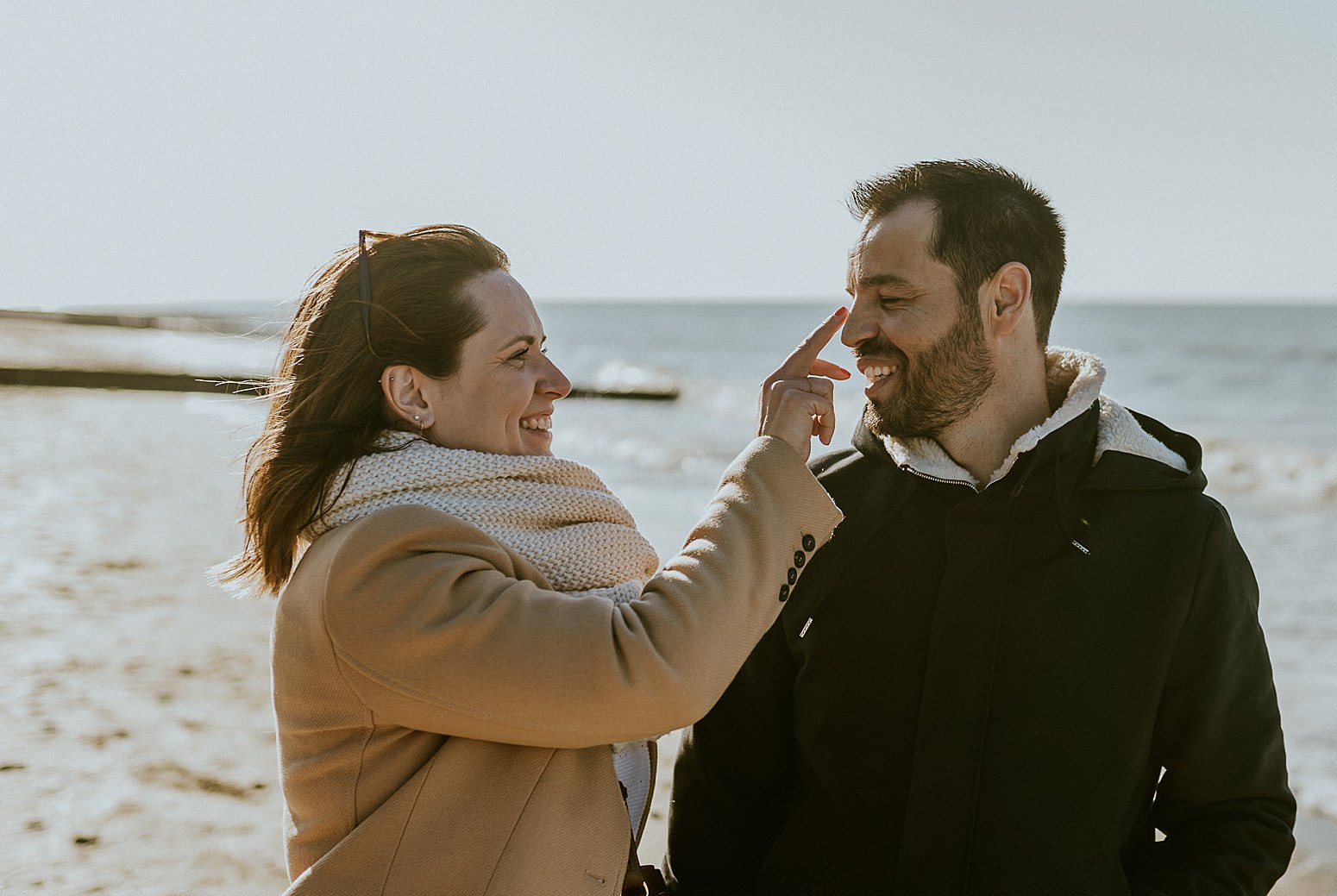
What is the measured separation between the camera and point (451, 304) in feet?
6.86

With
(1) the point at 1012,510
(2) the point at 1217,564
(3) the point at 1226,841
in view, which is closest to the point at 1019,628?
(1) the point at 1012,510

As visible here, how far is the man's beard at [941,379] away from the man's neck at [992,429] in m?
0.03

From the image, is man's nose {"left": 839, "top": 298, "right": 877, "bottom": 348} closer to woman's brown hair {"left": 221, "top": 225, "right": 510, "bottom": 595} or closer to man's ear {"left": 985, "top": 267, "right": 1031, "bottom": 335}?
man's ear {"left": 985, "top": 267, "right": 1031, "bottom": 335}

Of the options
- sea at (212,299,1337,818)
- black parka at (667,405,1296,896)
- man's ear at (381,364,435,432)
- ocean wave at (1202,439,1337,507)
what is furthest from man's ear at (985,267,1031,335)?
ocean wave at (1202,439,1337,507)

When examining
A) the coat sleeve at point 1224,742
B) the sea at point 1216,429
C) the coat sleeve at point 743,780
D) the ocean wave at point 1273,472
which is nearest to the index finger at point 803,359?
the coat sleeve at point 743,780

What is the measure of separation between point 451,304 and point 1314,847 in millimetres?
4163

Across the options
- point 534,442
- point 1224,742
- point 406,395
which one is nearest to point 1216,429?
point 1224,742

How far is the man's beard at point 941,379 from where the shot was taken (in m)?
2.60

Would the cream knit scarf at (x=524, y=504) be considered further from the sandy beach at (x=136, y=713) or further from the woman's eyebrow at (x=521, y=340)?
the sandy beach at (x=136, y=713)

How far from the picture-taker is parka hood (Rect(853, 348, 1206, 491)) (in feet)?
7.79

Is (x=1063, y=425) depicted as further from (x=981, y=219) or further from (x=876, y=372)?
(x=981, y=219)

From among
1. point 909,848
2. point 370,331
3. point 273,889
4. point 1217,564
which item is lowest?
point 273,889

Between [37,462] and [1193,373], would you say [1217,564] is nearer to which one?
[37,462]

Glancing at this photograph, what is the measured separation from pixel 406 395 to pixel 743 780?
1.26 meters
